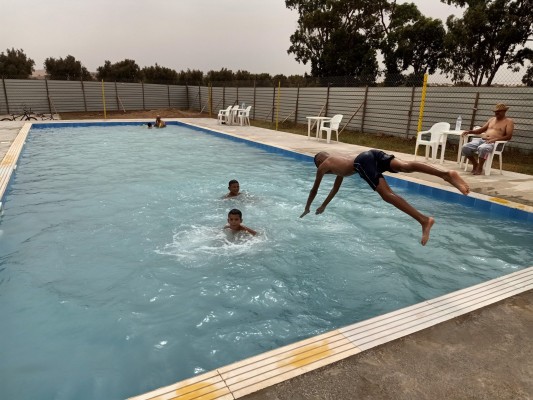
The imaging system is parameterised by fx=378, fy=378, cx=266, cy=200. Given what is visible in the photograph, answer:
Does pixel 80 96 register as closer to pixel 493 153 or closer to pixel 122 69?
pixel 122 69

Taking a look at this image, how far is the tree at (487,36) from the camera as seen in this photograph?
1919cm

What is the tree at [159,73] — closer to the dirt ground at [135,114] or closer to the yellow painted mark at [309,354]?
the dirt ground at [135,114]

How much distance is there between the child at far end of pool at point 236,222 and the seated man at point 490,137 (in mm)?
4989

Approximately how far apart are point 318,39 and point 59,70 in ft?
83.7

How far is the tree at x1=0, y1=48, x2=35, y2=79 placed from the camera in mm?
35541

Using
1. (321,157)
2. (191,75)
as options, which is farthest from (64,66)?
(321,157)

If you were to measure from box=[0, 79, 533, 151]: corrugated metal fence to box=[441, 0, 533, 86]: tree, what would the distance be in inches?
292

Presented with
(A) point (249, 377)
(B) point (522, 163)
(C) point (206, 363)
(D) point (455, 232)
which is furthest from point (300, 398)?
(B) point (522, 163)

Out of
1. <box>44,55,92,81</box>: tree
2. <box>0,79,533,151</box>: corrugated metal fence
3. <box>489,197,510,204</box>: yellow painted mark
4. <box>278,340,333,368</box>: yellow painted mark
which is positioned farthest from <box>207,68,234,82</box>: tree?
<box>278,340,333,368</box>: yellow painted mark

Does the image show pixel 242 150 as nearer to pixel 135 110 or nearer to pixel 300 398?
pixel 300 398

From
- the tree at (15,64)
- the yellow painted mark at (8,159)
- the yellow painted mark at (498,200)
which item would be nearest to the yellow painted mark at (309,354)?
the yellow painted mark at (498,200)

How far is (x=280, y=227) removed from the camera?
5.82 m

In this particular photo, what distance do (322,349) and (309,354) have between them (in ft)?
0.32

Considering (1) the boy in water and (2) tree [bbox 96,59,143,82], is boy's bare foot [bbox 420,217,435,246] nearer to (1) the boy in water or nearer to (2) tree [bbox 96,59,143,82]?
(1) the boy in water
